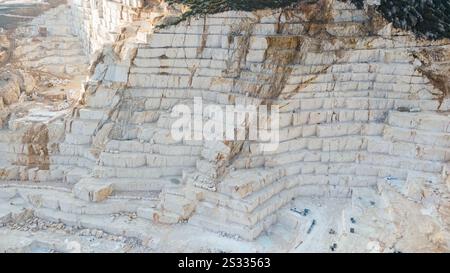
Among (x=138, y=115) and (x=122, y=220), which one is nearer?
(x=122, y=220)

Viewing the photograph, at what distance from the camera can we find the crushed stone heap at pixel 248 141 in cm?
1675

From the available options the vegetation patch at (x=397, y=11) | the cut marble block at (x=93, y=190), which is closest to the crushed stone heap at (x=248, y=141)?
the cut marble block at (x=93, y=190)

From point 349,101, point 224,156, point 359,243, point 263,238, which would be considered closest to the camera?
point 359,243

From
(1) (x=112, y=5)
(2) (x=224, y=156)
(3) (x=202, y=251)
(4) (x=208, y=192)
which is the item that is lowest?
(3) (x=202, y=251)

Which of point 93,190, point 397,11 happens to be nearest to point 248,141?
point 93,190

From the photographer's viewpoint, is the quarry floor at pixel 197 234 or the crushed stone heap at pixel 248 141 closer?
the quarry floor at pixel 197 234

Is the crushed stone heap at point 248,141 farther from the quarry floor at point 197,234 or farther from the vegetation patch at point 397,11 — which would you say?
the vegetation patch at point 397,11

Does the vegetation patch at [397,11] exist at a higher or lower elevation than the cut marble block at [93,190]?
higher

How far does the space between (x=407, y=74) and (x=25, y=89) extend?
17.3m

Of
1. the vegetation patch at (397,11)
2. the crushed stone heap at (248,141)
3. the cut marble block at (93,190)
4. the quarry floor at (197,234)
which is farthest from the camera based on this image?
the vegetation patch at (397,11)

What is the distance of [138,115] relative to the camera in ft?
60.8

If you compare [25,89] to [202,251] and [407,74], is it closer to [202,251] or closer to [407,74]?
[202,251]

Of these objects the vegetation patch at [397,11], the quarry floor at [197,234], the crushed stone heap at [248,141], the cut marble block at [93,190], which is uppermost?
the vegetation patch at [397,11]

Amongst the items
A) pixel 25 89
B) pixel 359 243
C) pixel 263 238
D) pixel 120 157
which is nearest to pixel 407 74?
pixel 359 243
